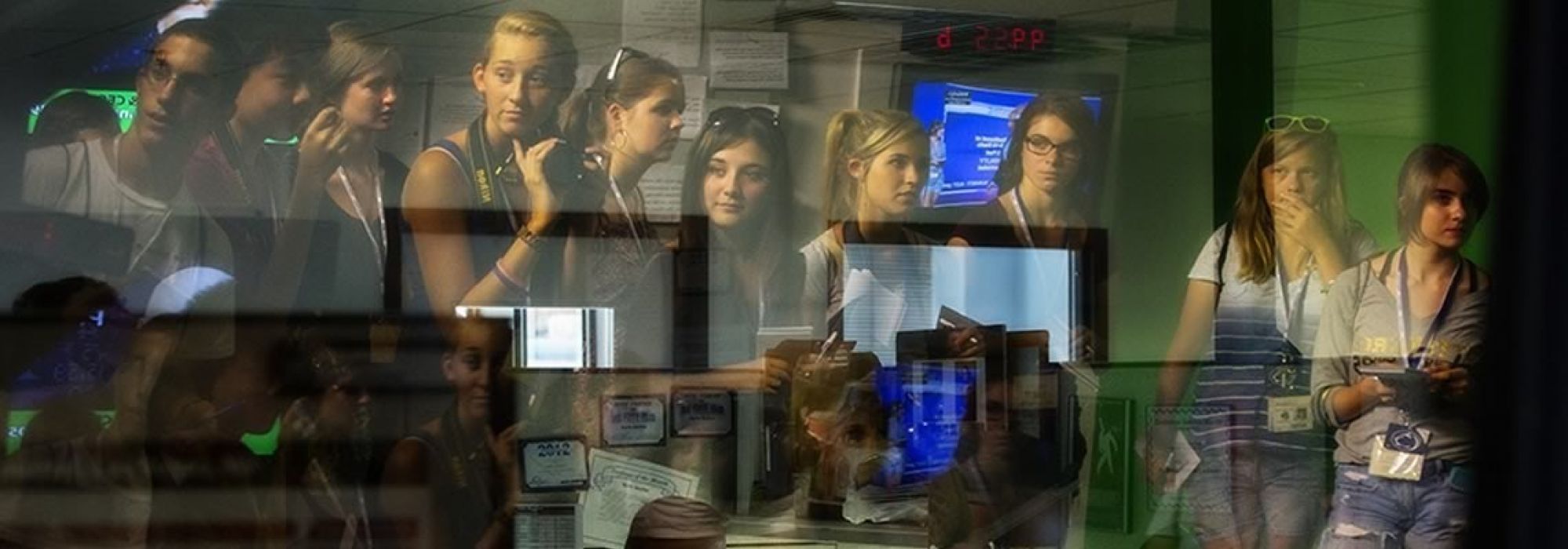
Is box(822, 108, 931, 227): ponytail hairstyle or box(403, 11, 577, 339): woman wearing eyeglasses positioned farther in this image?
box(822, 108, 931, 227): ponytail hairstyle

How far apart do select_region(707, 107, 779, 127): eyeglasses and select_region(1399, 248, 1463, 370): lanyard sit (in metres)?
0.79

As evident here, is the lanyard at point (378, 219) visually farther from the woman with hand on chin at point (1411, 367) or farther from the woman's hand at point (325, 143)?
the woman with hand on chin at point (1411, 367)

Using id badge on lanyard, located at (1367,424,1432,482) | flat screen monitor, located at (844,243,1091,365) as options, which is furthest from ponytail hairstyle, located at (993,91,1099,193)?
id badge on lanyard, located at (1367,424,1432,482)

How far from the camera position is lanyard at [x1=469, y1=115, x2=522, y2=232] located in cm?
180

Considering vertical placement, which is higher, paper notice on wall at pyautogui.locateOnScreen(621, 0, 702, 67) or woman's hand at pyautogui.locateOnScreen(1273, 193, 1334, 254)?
paper notice on wall at pyautogui.locateOnScreen(621, 0, 702, 67)

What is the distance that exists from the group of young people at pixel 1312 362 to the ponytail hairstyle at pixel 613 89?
833mm

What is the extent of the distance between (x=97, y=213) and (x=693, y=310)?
A: 0.70 metres

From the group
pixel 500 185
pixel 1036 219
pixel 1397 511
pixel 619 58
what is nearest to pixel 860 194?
pixel 1036 219

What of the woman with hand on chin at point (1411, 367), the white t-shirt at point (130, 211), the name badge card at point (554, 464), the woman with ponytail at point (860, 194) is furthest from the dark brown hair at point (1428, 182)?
the white t-shirt at point (130, 211)

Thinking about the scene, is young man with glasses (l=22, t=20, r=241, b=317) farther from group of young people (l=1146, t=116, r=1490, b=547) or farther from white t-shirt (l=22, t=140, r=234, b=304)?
group of young people (l=1146, t=116, r=1490, b=547)

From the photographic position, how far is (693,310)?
6.72 ft

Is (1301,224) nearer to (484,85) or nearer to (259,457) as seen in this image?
(484,85)

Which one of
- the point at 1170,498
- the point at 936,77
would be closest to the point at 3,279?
the point at 936,77

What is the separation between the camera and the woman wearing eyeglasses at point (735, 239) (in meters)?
2.03
